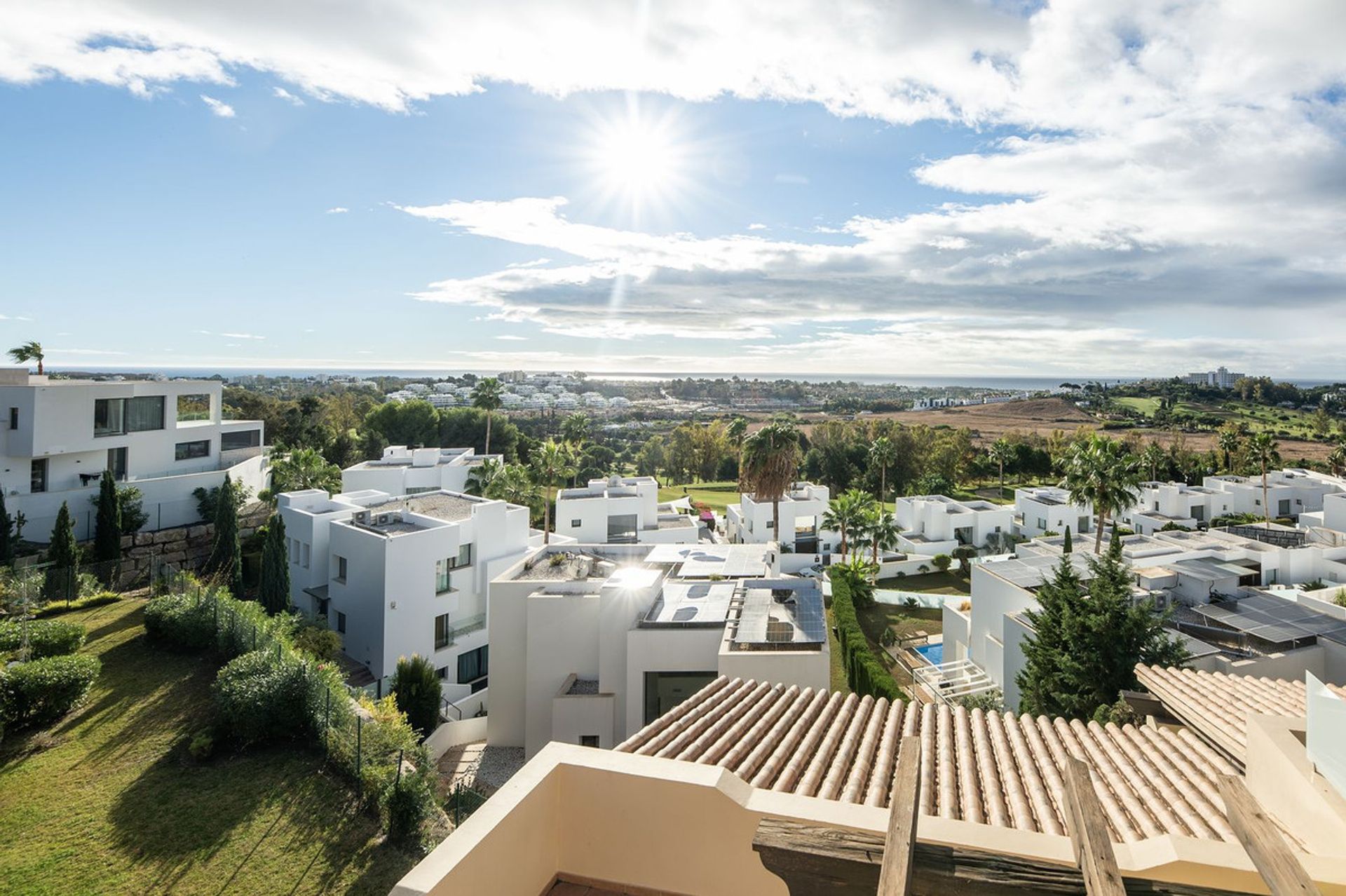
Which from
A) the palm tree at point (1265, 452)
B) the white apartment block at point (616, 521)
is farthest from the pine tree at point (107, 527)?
the palm tree at point (1265, 452)

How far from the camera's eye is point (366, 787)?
33.2ft

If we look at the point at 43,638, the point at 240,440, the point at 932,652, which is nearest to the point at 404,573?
the point at 43,638

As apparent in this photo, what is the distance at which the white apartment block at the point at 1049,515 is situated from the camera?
136 ft

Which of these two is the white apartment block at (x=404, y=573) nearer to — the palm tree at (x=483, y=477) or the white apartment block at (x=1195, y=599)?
the palm tree at (x=483, y=477)

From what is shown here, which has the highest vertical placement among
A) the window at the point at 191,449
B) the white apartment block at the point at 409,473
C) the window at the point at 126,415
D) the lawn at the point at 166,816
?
the window at the point at 126,415

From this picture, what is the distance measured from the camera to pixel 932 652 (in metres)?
26.3

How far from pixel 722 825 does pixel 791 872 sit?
2.18 feet

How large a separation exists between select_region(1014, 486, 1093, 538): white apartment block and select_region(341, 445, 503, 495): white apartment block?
34.1 metres

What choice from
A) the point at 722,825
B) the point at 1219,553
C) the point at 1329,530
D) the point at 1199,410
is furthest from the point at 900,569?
the point at 1199,410

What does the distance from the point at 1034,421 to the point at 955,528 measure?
10237 cm

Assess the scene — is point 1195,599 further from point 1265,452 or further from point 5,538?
point 5,538

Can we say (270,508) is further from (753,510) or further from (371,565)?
(753,510)

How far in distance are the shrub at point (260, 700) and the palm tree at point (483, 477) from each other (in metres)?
20.4

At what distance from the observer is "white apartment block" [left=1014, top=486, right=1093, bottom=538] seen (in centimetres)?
4141
